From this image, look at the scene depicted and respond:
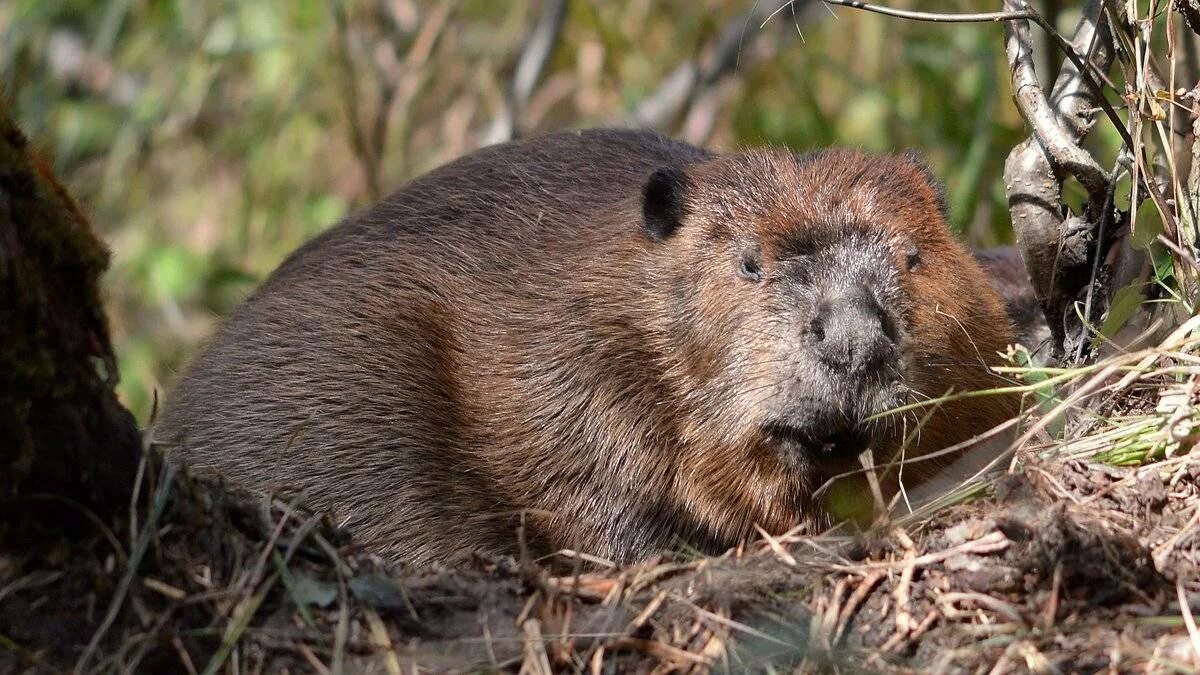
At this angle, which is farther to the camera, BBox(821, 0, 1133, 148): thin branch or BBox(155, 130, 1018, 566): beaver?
BBox(155, 130, 1018, 566): beaver

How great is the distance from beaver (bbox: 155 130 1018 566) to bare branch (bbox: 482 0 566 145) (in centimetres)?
280

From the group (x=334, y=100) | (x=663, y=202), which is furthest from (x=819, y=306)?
(x=334, y=100)

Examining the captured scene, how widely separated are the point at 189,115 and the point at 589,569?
17.2 ft

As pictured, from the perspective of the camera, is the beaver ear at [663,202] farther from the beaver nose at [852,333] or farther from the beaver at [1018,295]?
the beaver at [1018,295]

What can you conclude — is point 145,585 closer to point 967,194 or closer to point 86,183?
point 967,194

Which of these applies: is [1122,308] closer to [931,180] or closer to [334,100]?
[931,180]

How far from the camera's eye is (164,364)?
26.7 ft

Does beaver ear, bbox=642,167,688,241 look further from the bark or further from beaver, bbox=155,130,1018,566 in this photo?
the bark

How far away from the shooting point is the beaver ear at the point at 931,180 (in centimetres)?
431

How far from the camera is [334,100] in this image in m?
7.97

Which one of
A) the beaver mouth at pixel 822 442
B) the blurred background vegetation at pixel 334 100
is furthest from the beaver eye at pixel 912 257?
the blurred background vegetation at pixel 334 100

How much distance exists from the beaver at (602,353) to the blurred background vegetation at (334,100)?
2771 millimetres

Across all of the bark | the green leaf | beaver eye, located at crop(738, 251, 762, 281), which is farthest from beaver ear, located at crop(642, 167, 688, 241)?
the bark

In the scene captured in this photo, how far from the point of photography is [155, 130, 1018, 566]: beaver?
148 inches
